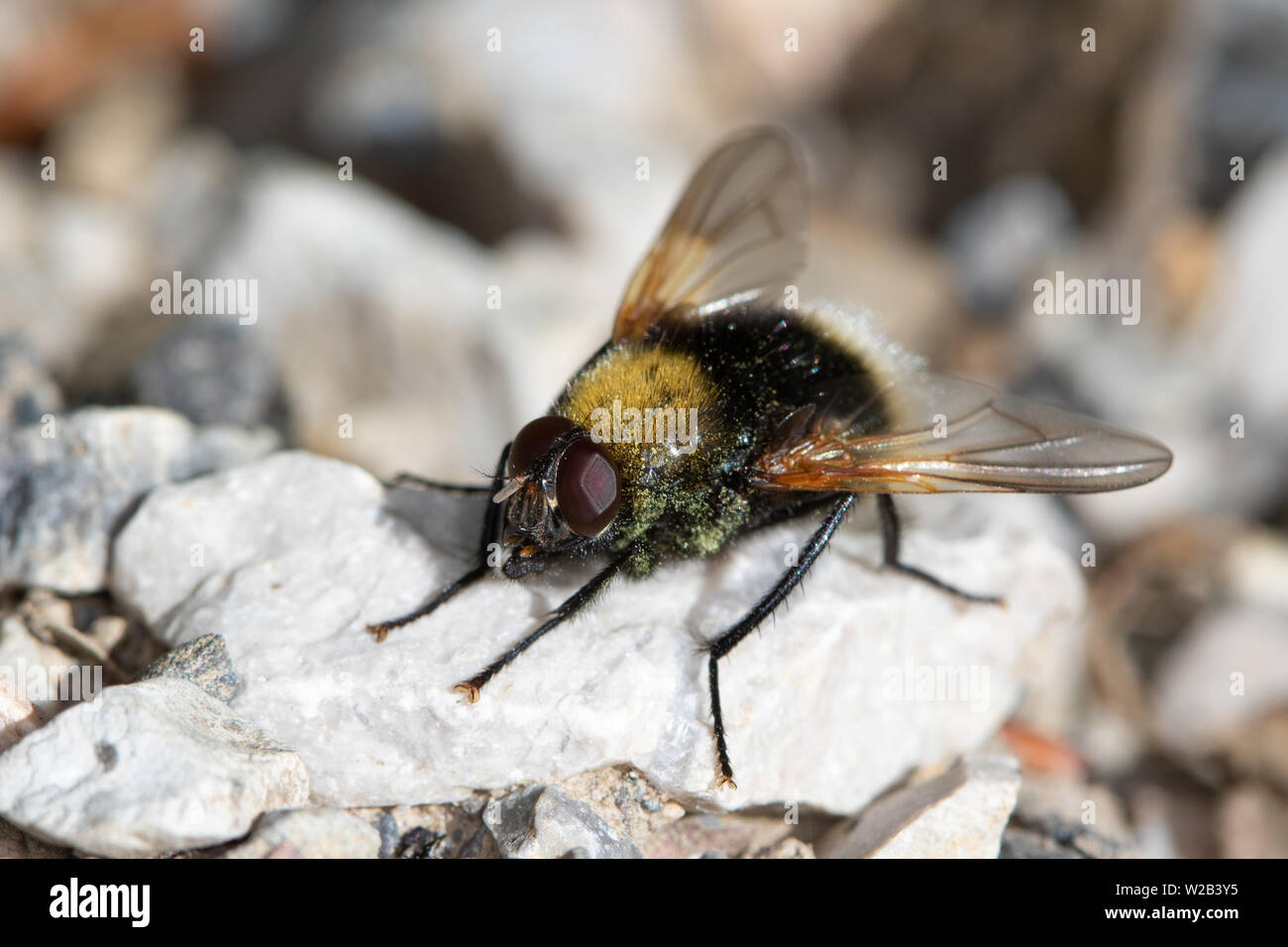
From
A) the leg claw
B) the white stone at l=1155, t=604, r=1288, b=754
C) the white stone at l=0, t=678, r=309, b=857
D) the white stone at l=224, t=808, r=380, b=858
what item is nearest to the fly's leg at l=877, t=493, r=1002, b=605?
the white stone at l=1155, t=604, r=1288, b=754

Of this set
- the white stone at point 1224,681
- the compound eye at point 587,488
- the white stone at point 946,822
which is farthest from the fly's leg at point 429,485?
the white stone at point 1224,681

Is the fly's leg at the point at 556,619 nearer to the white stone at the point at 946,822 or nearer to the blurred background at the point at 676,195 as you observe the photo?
the white stone at the point at 946,822
